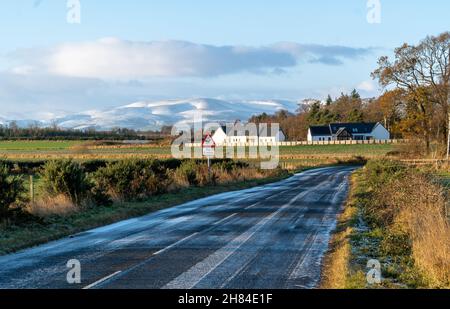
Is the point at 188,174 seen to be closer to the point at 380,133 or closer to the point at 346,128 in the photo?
the point at 346,128

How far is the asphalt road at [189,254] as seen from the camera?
10242 millimetres

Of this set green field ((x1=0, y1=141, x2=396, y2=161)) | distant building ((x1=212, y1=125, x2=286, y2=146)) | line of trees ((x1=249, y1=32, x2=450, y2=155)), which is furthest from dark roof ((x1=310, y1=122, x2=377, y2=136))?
line of trees ((x1=249, y1=32, x2=450, y2=155))

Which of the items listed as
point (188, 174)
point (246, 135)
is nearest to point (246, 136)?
point (246, 135)

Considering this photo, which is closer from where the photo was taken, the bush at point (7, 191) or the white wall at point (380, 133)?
the bush at point (7, 191)

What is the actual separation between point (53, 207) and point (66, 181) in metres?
2.07

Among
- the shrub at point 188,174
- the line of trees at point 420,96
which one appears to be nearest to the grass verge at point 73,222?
the shrub at point 188,174

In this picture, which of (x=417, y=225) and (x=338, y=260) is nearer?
(x=338, y=260)

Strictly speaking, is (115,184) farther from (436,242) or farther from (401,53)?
(401,53)

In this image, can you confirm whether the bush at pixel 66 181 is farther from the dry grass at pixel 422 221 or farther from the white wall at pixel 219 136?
the white wall at pixel 219 136

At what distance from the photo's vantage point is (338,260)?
39.5 ft

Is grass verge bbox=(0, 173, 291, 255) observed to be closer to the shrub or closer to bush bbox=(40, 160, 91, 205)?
bush bbox=(40, 160, 91, 205)

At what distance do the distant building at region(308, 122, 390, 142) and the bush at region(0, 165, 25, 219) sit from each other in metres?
133

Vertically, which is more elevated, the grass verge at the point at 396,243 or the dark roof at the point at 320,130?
the dark roof at the point at 320,130

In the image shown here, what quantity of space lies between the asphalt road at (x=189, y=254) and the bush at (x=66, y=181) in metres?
2.79
